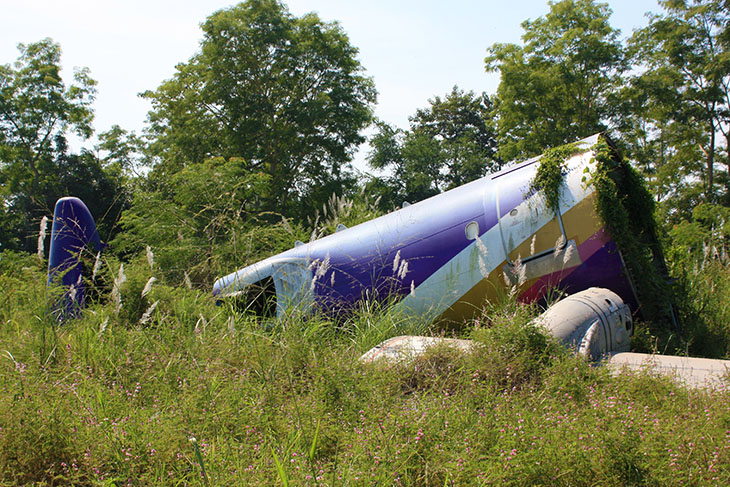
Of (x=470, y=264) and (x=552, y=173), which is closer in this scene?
(x=552, y=173)

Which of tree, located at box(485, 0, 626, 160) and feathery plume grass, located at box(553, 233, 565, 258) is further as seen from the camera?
tree, located at box(485, 0, 626, 160)

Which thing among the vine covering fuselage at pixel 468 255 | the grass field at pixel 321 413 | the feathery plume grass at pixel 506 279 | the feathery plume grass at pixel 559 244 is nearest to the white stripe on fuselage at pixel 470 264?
the vine covering fuselage at pixel 468 255

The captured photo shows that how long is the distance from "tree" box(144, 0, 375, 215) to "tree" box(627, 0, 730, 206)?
46.0ft

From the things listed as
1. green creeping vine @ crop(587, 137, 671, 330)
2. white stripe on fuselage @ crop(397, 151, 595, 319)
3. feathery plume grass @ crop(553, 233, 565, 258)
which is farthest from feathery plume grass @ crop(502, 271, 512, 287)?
green creeping vine @ crop(587, 137, 671, 330)

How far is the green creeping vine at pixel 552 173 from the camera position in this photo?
252 inches

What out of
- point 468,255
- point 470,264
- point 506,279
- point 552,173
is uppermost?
point 552,173

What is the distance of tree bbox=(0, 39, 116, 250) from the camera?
101 ft

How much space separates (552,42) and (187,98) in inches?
737

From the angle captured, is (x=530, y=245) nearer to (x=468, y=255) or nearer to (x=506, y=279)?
(x=506, y=279)

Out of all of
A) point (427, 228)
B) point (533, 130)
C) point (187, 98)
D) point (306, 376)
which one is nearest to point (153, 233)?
point (427, 228)

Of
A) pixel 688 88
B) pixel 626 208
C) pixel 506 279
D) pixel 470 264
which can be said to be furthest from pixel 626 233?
pixel 688 88

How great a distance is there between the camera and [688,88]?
24203mm

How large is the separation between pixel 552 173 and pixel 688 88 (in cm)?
2199

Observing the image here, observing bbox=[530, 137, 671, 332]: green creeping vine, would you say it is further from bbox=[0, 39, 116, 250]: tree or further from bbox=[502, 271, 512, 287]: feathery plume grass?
bbox=[0, 39, 116, 250]: tree
